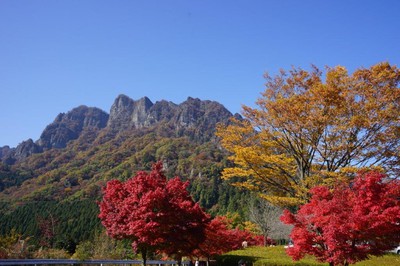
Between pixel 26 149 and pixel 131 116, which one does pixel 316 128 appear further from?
pixel 131 116

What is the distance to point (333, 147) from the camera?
14344 mm

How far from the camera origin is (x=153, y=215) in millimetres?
13727

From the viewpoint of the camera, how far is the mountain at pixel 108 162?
74062 mm

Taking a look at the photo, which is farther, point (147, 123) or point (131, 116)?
point (131, 116)

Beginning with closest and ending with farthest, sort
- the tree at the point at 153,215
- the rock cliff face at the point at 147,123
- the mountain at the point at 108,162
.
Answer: the tree at the point at 153,215 < the mountain at the point at 108,162 < the rock cliff face at the point at 147,123

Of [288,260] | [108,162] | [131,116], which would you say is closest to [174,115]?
[131,116]

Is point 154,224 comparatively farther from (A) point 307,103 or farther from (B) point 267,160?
(A) point 307,103

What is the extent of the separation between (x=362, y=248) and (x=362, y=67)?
728cm

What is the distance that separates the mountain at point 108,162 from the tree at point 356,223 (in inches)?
544

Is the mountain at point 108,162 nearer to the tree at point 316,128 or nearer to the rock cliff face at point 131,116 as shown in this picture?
the rock cliff face at point 131,116

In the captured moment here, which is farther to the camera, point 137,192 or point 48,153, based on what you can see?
point 48,153

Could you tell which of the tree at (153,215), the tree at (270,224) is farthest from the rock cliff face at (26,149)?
the tree at (153,215)

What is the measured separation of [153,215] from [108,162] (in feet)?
356

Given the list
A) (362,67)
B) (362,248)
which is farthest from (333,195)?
(362,67)
